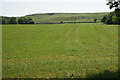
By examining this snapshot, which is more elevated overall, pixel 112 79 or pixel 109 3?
pixel 109 3

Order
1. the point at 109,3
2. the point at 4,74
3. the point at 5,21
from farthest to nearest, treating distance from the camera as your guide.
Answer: the point at 5,21
the point at 109,3
the point at 4,74

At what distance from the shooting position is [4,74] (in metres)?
8.84

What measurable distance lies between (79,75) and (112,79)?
6.29ft

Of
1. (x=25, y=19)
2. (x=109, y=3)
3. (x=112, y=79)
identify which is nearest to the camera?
(x=112, y=79)

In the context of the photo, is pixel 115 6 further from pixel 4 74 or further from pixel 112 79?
pixel 4 74

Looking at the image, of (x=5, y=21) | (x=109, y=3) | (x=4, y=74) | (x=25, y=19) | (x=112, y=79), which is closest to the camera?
(x=112, y=79)

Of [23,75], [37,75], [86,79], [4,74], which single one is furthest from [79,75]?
[4,74]

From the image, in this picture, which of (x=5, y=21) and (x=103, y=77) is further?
(x=5, y=21)

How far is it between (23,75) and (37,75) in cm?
90

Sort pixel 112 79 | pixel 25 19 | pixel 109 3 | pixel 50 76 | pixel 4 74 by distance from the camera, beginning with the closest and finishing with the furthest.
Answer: pixel 112 79, pixel 50 76, pixel 4 74, pixel 109 3, pixel 25 19

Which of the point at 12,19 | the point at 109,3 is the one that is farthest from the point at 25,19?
the point at 109,3

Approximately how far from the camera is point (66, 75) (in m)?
8.31

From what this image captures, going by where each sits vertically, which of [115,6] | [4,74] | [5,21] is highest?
[5,21]

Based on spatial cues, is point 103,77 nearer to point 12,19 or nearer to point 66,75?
point 66,75
